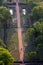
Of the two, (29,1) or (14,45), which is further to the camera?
(29,1)

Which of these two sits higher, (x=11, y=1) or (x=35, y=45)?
(x=11, y=1)

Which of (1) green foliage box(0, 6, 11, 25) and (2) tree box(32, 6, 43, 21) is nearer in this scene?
(1) green foliage box(0, 6, 11, 25)

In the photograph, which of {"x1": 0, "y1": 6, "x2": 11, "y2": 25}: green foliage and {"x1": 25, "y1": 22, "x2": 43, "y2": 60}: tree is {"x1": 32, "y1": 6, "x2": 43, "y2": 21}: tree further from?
{"x1": 25, "y1": 22, "x2": 43, "y2": 60}: tree

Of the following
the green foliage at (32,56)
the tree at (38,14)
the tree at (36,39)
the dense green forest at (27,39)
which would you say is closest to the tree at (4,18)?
→ the dense green forest at (27,39)

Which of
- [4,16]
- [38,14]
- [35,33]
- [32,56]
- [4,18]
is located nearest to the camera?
[32,56]

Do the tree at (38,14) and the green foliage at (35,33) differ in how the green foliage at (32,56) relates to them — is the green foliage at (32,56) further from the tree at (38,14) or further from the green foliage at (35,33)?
the tree at (38,14)

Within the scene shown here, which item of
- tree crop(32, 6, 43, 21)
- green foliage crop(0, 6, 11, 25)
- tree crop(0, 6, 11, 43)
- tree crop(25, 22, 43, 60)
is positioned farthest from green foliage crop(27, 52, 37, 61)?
tree crop(32, 6, 43, 21)

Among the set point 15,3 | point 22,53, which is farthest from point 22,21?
point 22,53

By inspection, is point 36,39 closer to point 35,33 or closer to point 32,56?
point 35,33

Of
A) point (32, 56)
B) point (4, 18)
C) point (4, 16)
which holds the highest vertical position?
point (4, 16)

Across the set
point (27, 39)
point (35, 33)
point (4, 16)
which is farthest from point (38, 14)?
point (27, 39)

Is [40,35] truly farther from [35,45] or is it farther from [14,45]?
[14,45]
